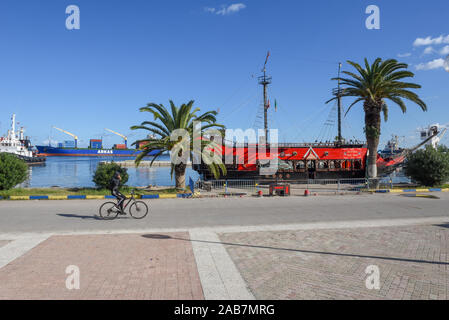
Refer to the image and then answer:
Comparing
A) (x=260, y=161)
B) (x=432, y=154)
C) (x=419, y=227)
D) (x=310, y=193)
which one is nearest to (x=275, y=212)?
(x=419, y=227)

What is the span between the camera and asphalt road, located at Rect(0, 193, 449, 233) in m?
10.5

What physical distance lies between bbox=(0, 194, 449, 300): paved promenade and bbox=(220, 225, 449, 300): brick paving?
2 centimetres

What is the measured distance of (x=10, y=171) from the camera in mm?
17281

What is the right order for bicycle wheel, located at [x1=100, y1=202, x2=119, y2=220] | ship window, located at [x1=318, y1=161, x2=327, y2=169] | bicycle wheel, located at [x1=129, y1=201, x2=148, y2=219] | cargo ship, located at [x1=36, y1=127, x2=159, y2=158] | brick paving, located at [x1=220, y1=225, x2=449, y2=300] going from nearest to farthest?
brick paving, located at [x1=220, y1=225, x2=449, y2=300] < bicycle wheel, located at [x1=100, y1=202, x2=119, y2=220] < bicycle wheel, located at [x1=129, y1=201, x2=148, y2=219] < ship window, located at [x1=318, y1=161, x2=327, y2=169] < cargo ship, located at [x1=36, y1=127, x2=159, y2=158]

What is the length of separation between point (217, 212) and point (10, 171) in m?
13.7

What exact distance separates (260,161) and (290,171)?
3.03m

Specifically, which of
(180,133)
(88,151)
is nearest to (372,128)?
(180,133)

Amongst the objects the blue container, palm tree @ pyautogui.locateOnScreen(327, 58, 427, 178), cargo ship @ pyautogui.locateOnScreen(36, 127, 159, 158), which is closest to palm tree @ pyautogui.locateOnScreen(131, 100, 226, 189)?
palm tree @ pyautogui.locateOnScreen(327, 58, 427, 178)

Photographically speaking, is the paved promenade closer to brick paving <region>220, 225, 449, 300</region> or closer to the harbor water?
brick paving <region>220, 225, 449, 300</region>

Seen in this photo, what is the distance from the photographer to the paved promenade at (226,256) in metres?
5.24

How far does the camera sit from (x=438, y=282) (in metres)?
5.55

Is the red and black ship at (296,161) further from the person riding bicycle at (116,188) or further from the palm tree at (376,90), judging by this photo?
the person riding bicycle at (116,188)

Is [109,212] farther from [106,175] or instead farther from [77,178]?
[77,178]
